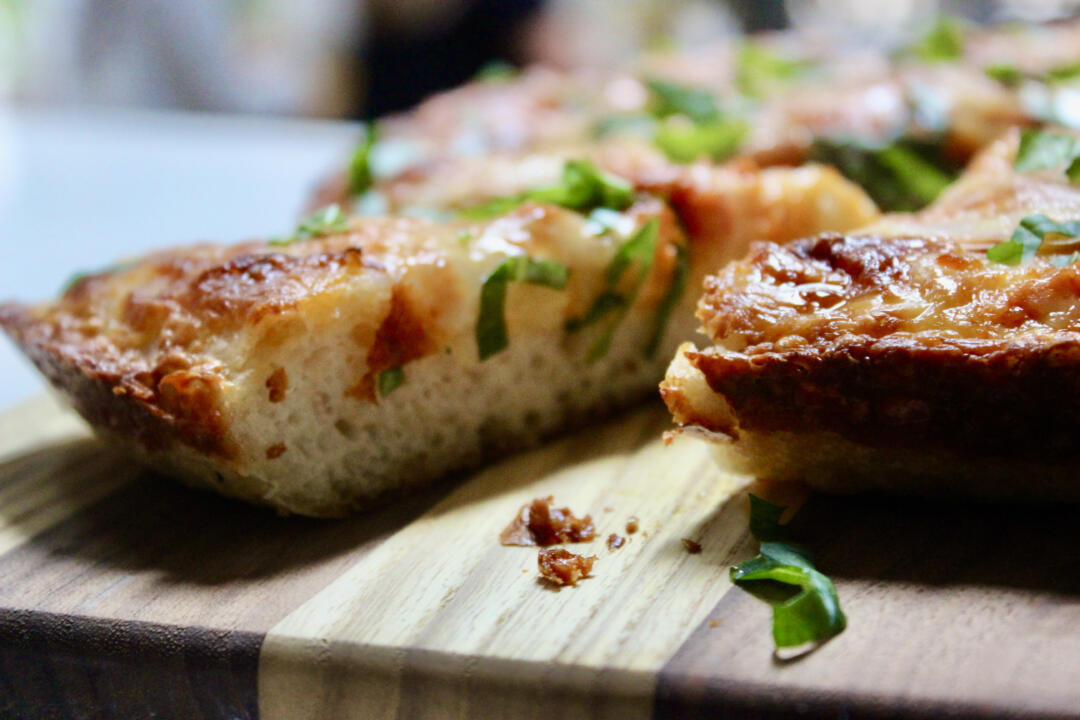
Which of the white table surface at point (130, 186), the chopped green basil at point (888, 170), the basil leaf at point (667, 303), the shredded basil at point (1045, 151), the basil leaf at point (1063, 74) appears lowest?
the white table surface at point (130, 186)

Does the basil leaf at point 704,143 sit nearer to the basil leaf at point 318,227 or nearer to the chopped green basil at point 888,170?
the chopped green basil at point 888,170

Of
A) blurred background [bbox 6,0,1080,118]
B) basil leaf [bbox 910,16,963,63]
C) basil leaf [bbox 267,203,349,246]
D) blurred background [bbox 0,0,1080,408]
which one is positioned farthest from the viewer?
blurred background [bbox 6,0,1080,118]

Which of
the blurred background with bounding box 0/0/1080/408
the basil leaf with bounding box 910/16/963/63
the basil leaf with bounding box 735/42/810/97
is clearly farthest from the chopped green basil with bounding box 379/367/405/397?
the basil leaf with bounding box 910/16/963/63

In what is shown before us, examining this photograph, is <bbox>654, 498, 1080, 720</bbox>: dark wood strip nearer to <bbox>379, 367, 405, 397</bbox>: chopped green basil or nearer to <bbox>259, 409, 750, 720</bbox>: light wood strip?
<bbox>259, 409, 750, 720</bbox>: light wood strip

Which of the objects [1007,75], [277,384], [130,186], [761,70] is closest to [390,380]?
[277,384]

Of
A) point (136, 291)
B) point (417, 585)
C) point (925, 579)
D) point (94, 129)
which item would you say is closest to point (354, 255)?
point (136, 291)

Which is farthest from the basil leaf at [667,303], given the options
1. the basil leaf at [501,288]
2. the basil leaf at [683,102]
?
the basil leaf at [683,102]

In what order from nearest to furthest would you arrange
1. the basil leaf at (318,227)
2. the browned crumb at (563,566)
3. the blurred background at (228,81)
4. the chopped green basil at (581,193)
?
the browned crumb at (563,566) → the basil leaf at (318,227) → the chopped green basil at (581,193) → the blurred background at (228,81)
